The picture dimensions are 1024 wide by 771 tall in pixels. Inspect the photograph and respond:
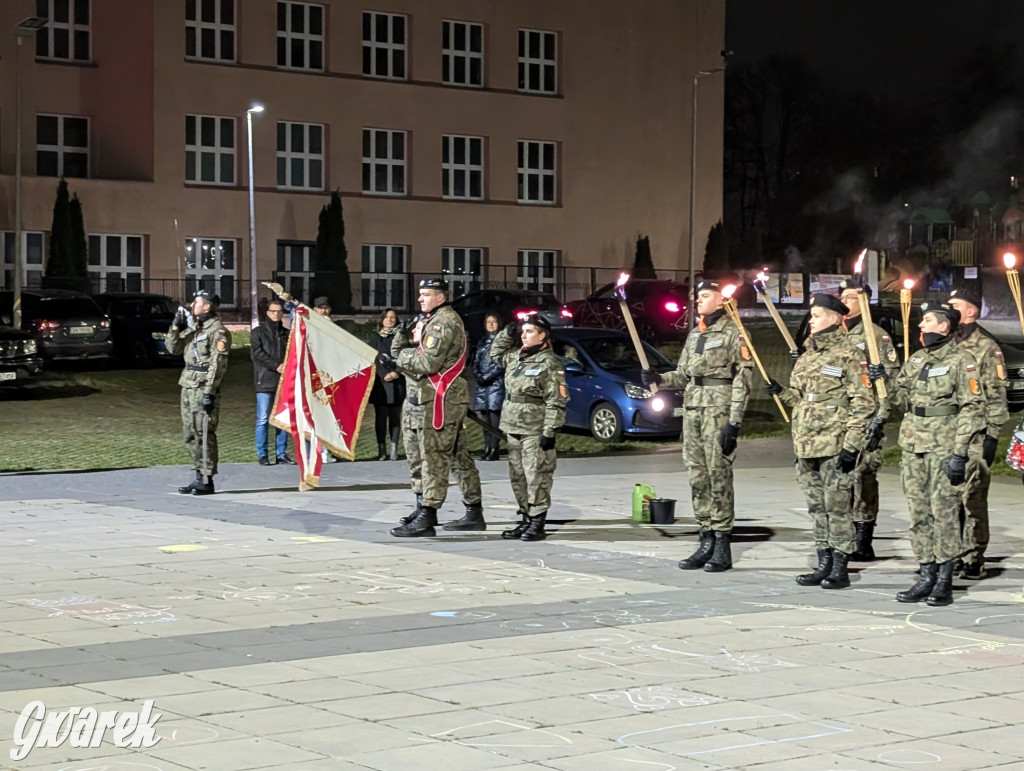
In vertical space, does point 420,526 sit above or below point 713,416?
below

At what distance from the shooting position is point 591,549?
1271cm

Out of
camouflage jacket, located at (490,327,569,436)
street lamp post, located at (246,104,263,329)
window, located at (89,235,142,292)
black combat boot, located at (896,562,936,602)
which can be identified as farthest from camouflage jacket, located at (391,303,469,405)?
window, located at (89,235,142,292)

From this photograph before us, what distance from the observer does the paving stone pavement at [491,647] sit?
6746mm

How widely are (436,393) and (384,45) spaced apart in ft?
131

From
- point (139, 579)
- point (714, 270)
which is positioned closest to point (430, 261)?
point (714, 270)

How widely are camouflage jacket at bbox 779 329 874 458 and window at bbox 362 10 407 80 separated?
136 ft

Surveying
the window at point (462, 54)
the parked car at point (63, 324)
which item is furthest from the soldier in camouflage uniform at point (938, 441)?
the window at point (462, 54)

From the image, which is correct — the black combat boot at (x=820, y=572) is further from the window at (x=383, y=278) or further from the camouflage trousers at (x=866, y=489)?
the window at (x=383, y=278)

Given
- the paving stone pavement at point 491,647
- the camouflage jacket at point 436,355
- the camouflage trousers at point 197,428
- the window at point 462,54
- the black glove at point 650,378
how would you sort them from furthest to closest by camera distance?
the window at point 462,54 < the camouflage trousers at point 197,428 < the camouflage jacket at point 436,355 < the black glove at point 650,378 < the paving stone pavement at point 491,647

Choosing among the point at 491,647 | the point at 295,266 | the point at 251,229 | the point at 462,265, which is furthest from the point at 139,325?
the point at 491,647

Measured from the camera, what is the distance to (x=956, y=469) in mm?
10297

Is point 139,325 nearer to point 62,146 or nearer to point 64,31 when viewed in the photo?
point 62,146

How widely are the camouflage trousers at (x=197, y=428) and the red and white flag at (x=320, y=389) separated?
106 centimetres

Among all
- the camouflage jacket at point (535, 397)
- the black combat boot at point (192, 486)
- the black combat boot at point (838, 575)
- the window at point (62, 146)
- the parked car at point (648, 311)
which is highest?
the window at point (62, 146)
